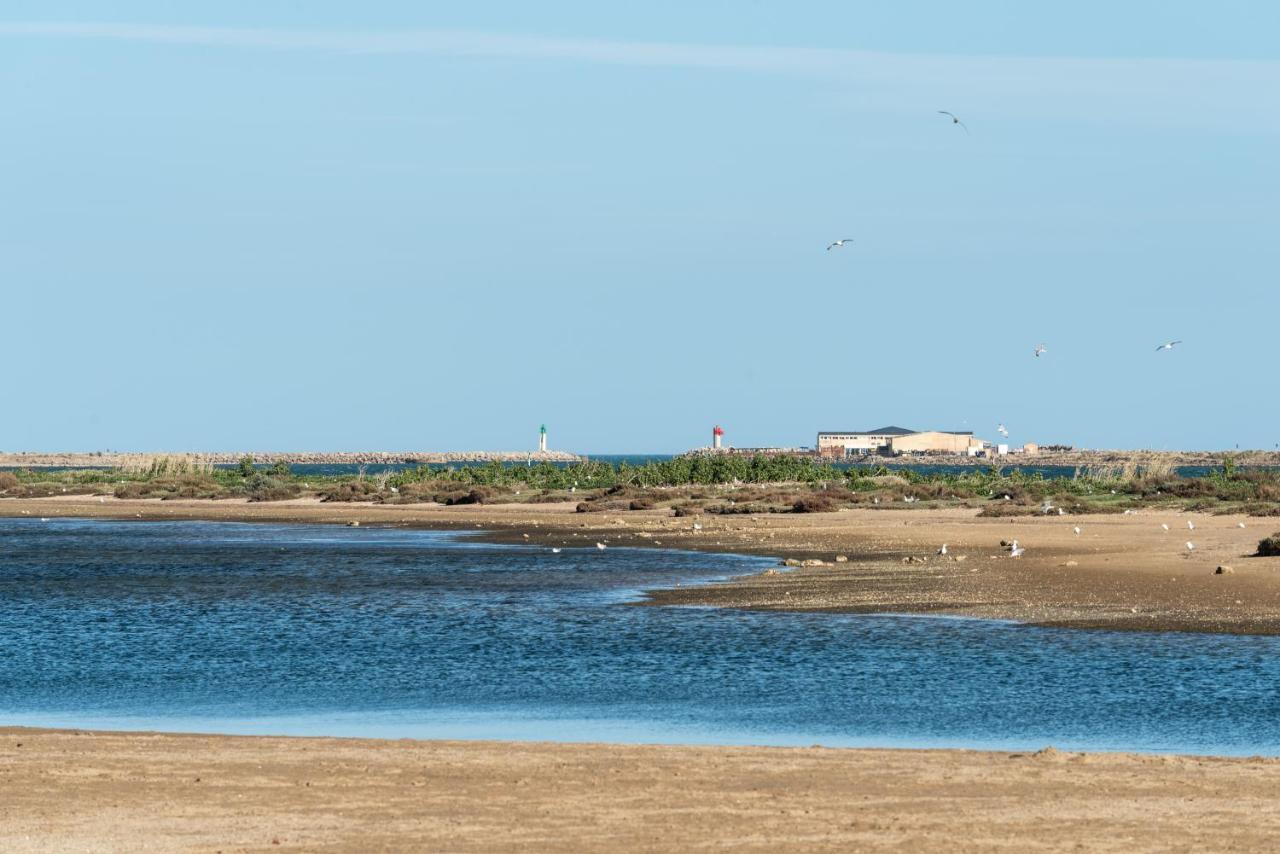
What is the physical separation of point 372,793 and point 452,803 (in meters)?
0.75

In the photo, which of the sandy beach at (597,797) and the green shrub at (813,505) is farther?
the green shrub at (813,505)

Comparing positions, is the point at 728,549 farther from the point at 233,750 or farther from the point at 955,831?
the point at 955,831

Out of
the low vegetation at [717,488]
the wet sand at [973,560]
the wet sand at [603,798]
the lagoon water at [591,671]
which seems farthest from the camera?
the low vegetation at [717,488]

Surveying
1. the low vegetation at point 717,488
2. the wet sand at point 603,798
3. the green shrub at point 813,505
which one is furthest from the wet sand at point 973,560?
the wet sand at point 603,798

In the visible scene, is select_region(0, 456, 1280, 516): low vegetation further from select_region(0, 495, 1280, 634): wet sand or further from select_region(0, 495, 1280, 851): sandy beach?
select_region(0, 495, 1280, 851): sandy beach

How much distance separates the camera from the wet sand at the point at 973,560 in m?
27.6

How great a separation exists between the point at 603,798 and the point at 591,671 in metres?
8.58

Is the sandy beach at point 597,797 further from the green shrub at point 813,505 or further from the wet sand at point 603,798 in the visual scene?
the green shrub at point 813,505

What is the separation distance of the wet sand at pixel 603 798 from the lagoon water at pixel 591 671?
5.39ft

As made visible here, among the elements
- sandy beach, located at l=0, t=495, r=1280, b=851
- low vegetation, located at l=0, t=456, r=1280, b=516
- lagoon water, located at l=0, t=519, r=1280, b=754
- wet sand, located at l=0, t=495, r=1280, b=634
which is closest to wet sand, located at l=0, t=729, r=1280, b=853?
sandy beach, located at l=0, t=495, r=1280, b=851

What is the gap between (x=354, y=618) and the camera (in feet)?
95.2

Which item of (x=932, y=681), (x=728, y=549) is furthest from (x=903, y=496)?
(x=932, y=681)

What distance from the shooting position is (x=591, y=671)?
22.2 m

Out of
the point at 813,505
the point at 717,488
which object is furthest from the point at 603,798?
the point at 717,488
